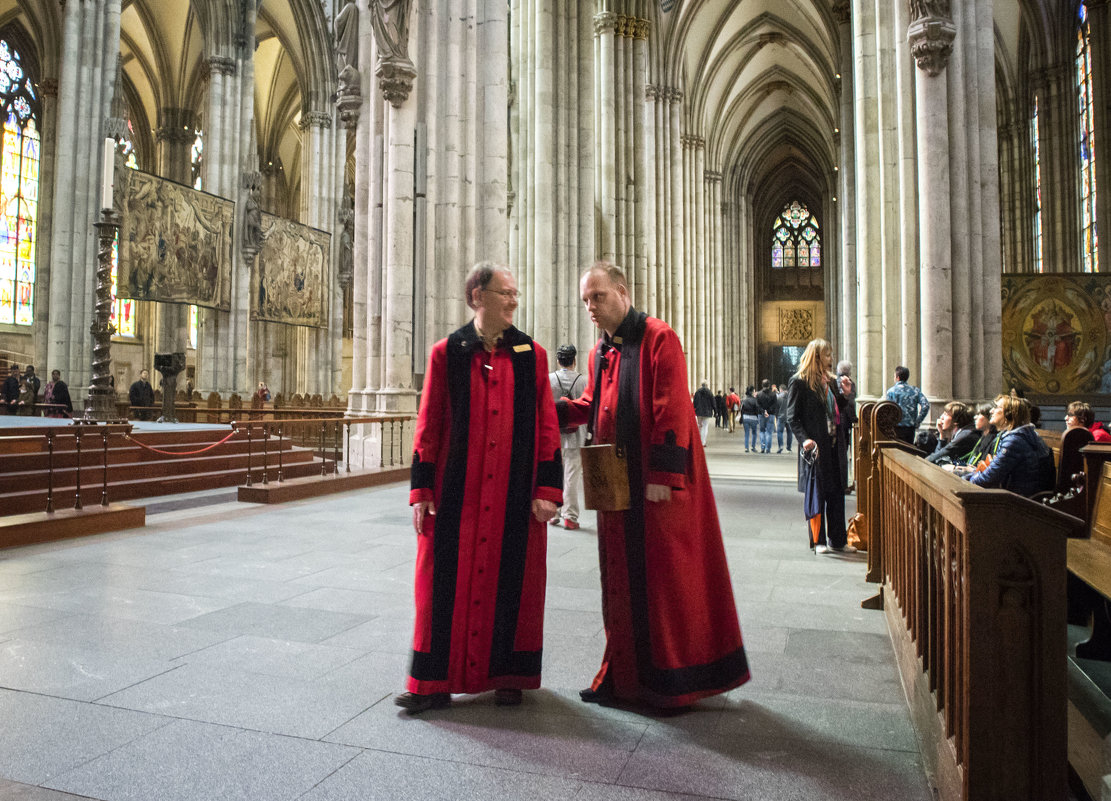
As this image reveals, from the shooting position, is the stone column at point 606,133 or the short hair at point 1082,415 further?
the stone column at point 606,133

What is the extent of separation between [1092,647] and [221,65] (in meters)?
25.8

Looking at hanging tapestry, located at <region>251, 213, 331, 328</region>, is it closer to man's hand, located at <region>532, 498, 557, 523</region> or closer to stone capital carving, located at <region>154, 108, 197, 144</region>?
stone capital carving, located at <region>154, 108, 197, 144</region>

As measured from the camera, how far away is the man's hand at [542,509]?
282 centimetres

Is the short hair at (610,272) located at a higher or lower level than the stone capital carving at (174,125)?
lower

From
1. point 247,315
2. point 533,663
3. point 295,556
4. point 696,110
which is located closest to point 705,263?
point 696,110

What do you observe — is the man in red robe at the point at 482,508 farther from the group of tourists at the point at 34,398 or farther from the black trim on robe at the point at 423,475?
the group of tourists at the point at 34,398

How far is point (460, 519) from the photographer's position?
9.27ft

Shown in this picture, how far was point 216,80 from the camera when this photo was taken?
75.6ft

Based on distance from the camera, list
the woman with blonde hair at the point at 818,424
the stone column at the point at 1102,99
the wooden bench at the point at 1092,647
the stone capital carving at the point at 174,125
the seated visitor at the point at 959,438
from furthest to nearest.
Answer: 1. the stone capital carving at the point at 174,125
2. the stone column at the point at 1102,99
3. the seated visitor at the point at 959,438
4. the woman with blonde hair at the point at 818,424
5. the wooden bench at the point at 1092,647

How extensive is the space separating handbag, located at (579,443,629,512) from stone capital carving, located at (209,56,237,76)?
24.7 meters

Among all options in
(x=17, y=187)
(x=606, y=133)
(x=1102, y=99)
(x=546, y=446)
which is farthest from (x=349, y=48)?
(x=17, y=187)

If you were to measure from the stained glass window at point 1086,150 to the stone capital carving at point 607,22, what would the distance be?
11067 millimetres

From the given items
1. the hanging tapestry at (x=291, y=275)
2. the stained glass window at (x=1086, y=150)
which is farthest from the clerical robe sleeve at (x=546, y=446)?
the hanging tapestry at (x=291, y=275)

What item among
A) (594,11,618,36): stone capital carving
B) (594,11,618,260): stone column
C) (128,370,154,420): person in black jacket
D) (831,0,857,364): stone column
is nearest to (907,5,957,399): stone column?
(594,11,618,260): stone column
